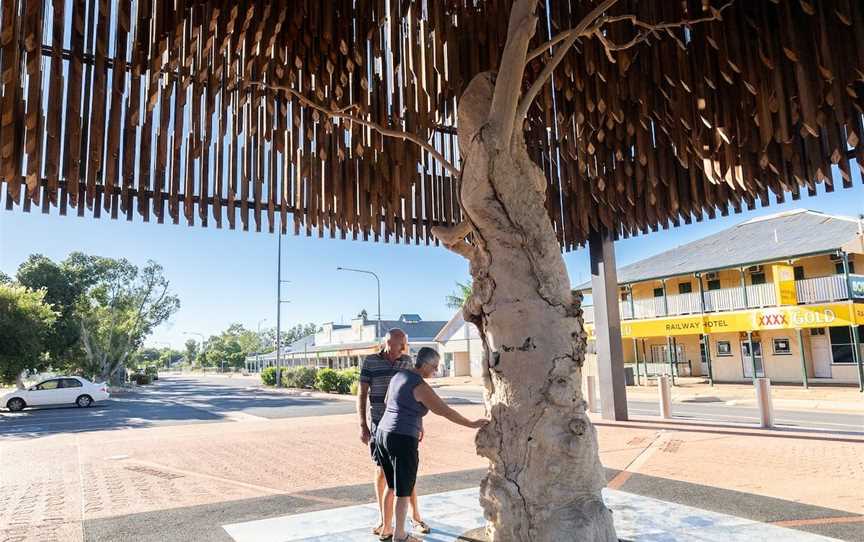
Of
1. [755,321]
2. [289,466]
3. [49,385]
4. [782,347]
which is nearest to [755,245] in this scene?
[755,321]

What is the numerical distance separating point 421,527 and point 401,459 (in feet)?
2.87

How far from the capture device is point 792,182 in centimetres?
543

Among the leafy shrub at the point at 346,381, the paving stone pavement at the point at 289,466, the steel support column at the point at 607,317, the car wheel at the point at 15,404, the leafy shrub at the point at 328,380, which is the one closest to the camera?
the paving stone pavement at the point at 289,466

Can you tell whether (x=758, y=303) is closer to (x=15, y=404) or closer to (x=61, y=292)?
(x=15, y=404)

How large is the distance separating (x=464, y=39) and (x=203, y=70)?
7.29ft

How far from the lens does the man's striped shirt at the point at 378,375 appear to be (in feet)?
15.9

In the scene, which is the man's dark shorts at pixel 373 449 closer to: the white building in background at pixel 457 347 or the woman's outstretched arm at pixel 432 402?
the woman's outstretched arm at pixel 432 402

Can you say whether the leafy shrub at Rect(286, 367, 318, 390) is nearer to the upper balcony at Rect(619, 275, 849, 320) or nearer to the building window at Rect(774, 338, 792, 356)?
the upper balcony at Rect(619, 275, 849, 320)

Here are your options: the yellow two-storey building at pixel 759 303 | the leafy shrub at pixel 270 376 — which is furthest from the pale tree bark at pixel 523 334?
the leafy shrub at pixel 270 376

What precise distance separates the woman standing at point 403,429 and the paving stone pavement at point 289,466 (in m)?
2.41

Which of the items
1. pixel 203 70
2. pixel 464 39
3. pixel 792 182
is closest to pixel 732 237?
pixel 792 182

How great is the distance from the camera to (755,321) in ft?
79.2

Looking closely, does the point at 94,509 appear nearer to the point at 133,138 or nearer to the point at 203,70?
the point at 133,138

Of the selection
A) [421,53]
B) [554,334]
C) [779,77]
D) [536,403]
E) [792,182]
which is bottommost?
[536,403]
